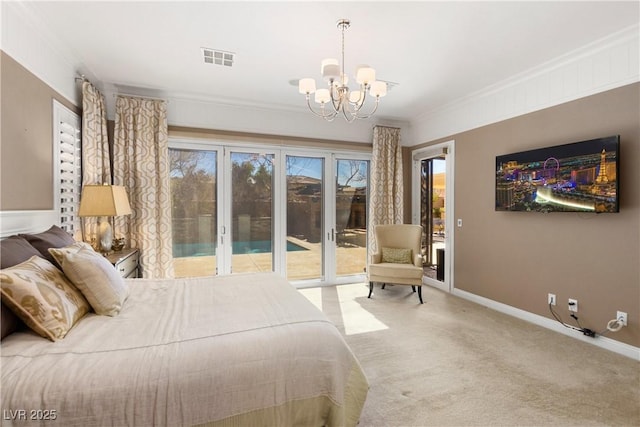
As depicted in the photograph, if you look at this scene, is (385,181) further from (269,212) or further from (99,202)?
(99,202)

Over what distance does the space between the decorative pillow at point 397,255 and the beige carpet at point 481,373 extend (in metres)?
0.87

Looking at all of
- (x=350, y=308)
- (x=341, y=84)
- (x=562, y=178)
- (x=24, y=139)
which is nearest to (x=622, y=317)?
(x=562, y=178)

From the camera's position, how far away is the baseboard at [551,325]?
2.71 metres

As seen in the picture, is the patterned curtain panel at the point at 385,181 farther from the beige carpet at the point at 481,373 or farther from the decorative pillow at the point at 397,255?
the beige carpet at the point at 481,373

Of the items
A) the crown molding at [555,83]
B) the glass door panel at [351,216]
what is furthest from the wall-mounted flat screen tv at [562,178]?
the glass door panel at [351,216]

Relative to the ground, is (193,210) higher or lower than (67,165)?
lower

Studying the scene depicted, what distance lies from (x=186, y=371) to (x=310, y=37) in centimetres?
266

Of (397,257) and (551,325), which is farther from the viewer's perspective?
(397,257)

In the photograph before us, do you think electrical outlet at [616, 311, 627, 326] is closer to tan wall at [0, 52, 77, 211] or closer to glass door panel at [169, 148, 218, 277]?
glass door panel at [169, 148, 218, 277]

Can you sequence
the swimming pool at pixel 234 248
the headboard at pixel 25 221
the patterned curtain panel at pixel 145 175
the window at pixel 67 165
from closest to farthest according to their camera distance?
1. the headboard at pixel 25 221
2. the window at pixel 67 165
3. the patterned curtain panel at pixel 145 175
4. the swimming pool at pixel 234 248

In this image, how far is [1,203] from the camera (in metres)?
2.11

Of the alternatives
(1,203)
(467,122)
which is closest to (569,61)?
(467,122)

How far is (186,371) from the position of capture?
4.21 ft

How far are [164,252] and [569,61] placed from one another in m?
4.99
